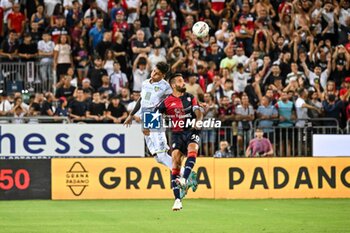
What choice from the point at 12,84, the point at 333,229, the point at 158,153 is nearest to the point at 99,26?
the point at 12,84

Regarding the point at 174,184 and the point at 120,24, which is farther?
the point at 120,24

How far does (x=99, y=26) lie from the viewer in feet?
96.9

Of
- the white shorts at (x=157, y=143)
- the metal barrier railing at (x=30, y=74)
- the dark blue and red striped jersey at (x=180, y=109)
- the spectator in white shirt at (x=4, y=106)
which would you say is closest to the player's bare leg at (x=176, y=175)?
the dark blue and red striped jersey at (x=180, y=109)

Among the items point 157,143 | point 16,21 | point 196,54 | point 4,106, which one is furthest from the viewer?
point 16,21

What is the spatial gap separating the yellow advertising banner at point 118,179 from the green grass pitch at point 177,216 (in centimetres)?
79

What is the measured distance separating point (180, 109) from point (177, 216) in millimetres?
2264

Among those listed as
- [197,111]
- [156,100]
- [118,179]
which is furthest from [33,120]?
[197,111]

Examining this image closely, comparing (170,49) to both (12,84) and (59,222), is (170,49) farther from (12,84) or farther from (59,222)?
(59,222)

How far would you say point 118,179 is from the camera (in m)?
24.4

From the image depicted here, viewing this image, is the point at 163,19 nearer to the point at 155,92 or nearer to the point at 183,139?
the point at 155,92

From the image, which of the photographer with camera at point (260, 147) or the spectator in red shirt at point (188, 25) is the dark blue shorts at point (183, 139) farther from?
the spectator in red shirt at point (188, 25)

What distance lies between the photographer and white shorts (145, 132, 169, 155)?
63.8 feet

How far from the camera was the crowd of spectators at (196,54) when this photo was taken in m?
26.4

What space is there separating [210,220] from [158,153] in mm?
2222
